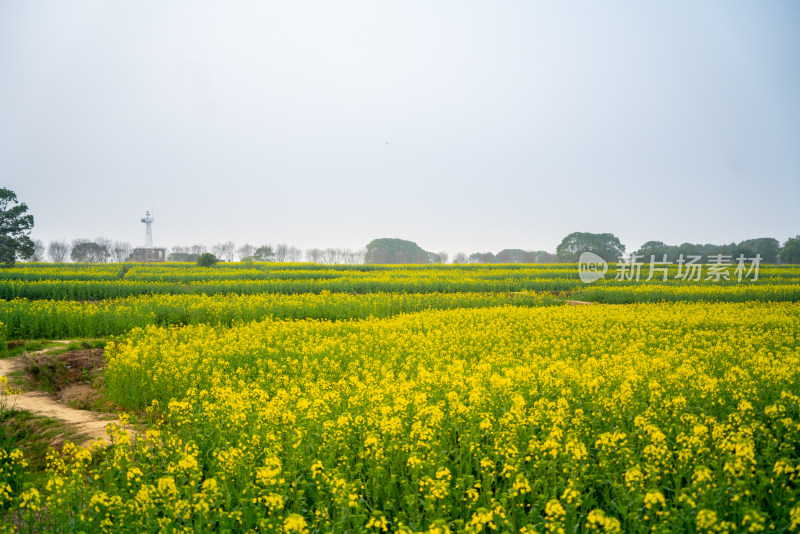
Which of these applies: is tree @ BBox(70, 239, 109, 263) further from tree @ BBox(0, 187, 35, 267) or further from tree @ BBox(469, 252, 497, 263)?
tree @ BBox(469, 252, 497, 263)

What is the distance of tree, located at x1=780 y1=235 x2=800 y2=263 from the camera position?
78.6 meters

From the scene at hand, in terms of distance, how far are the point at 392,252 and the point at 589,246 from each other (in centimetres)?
3536

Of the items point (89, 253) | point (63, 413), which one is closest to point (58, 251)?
point (89, 253)

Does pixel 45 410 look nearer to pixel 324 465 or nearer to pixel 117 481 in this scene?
pixel 117 481

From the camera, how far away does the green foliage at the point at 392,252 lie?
9231cm

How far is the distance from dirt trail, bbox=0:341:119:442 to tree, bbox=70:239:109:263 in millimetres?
91284

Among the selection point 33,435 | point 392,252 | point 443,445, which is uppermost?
point 392,252

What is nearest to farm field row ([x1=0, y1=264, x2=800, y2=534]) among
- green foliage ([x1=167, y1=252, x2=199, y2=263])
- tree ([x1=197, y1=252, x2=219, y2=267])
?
tree ([x1=197, y1=252, x2=219, y2=267])

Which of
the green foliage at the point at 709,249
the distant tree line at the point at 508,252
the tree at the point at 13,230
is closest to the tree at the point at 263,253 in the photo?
the distant tree line at the point at 508,252

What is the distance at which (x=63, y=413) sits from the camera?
26.8 feet

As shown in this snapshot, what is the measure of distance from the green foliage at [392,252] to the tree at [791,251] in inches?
2441

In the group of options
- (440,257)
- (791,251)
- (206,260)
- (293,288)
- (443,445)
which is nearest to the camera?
(443,445)

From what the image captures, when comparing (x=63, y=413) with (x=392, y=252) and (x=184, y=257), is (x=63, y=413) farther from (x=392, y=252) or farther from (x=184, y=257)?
(x=392, y=252)

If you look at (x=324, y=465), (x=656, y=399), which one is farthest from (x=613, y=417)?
(x=324, y=465)
